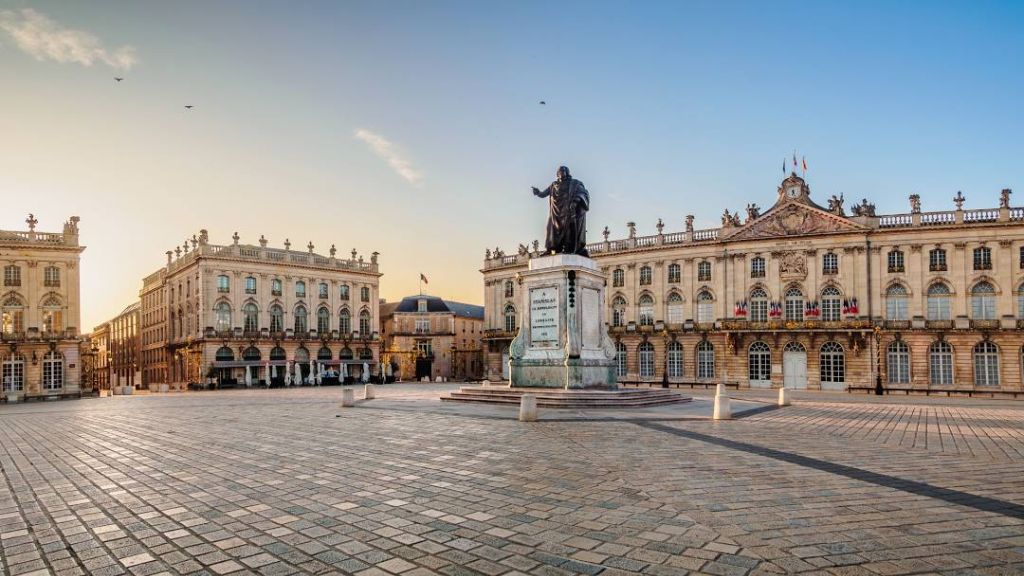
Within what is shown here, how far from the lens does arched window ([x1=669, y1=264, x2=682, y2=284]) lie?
175 feet

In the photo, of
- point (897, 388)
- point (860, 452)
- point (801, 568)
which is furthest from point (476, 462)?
point (897, 388)

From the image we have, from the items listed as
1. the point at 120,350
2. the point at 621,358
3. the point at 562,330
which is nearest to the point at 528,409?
the point at 562,330

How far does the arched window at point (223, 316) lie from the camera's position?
5700cm

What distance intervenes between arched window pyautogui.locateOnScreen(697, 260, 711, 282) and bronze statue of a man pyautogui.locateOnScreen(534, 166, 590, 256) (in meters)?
31.0

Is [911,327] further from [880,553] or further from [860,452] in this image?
[880,553]

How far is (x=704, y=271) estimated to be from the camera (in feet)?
170

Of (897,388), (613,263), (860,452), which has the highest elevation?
(613,263)

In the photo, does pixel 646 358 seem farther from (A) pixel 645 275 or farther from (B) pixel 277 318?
(B) pixel 277 318

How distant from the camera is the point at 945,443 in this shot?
1310 centimetres

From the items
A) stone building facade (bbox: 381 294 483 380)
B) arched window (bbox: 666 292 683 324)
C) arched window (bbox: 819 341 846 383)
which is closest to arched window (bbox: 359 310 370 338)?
stone building facade (bbox: 381 294 483 380)

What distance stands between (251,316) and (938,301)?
55.0 metres

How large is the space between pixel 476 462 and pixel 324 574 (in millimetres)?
5197

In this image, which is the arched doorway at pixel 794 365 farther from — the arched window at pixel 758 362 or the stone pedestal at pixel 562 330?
the stone pedestal at pixel 562 330

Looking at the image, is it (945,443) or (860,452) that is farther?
(945,443)
